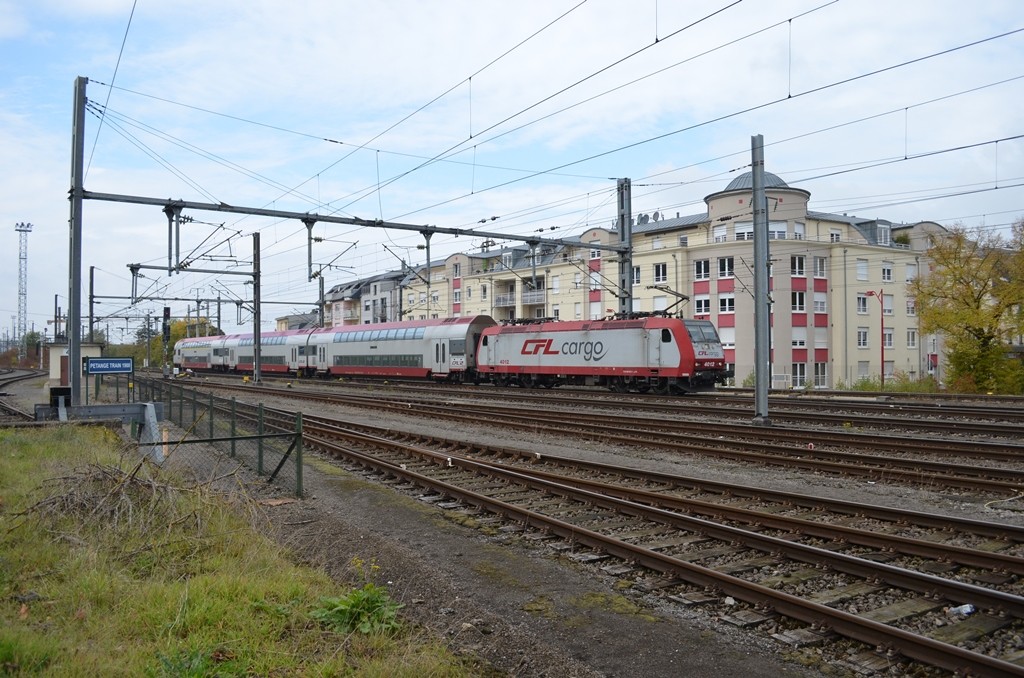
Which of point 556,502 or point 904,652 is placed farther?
point 556,502

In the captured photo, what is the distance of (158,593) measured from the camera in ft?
18.9

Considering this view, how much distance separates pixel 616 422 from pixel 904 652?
13949 millimetres

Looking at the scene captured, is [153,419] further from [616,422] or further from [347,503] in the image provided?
[616,422]

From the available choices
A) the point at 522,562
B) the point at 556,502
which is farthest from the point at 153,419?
the point at 522,562

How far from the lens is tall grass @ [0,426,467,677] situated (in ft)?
15.2

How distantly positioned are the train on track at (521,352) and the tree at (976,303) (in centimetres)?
1567

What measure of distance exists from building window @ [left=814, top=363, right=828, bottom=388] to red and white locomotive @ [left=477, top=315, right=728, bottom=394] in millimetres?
25917

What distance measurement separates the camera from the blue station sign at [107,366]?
2347 centimetres

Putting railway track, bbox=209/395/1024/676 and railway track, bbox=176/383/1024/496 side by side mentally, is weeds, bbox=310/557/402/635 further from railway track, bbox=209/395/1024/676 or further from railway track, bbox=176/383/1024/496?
railway track, bbox=176/383/1024/496

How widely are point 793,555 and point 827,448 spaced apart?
330 inches

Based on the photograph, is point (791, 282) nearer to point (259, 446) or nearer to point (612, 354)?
point (612, 354)

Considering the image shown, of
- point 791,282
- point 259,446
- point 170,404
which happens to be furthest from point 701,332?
point 791,282

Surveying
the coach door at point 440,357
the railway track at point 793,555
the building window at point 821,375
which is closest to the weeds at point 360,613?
the railway track at point 793,555

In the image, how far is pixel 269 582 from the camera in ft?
20.1
